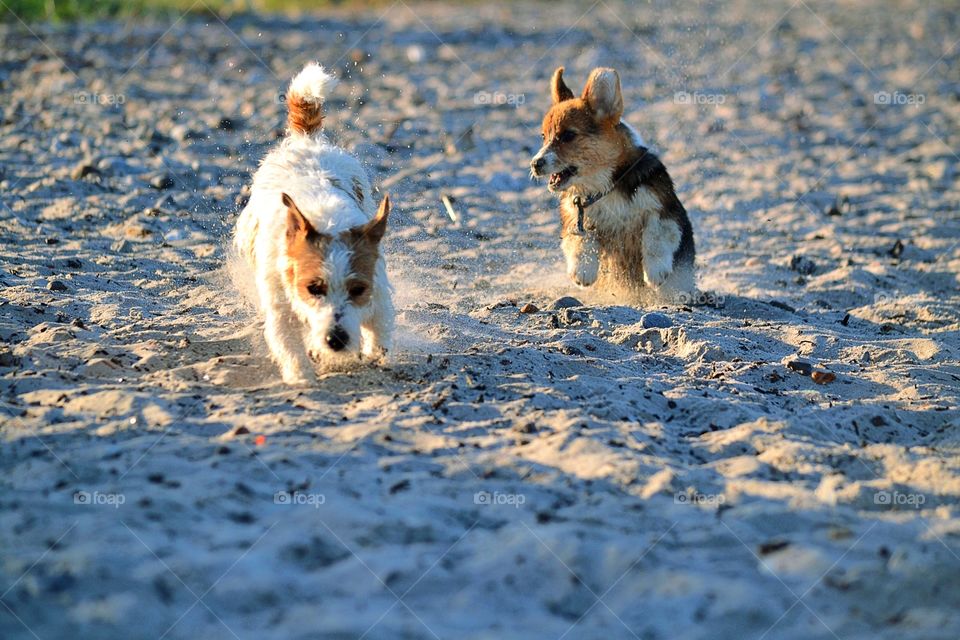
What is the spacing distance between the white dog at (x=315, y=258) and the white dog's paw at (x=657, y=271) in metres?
2.31

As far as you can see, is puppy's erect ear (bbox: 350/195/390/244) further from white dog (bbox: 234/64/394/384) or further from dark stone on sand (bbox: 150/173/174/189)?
dark stone on sand (bbox: 150/173/174/189)

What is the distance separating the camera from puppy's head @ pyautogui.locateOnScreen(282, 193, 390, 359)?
5.25 meters

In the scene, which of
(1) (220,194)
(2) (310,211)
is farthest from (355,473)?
(1) (220,194)

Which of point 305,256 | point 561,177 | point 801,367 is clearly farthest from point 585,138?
point 305,256

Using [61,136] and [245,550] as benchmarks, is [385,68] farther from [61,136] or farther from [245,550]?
[245,550]

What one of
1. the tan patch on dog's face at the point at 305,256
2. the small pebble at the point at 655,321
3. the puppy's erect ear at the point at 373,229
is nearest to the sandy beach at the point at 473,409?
the small pebble at the point at 655,321

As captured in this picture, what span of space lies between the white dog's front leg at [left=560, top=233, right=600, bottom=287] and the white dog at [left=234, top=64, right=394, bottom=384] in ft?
6.03

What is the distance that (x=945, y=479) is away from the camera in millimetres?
4500

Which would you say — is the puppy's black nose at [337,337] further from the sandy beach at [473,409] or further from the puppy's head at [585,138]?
the puppy's head at [585,138]

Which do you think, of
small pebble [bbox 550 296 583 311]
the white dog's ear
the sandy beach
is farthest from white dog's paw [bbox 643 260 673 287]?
the white dog's ear

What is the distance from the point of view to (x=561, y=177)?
7465 mm

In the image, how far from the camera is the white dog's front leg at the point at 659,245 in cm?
761

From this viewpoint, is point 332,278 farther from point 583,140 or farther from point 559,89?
point 559,89

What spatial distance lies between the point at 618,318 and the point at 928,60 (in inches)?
569
